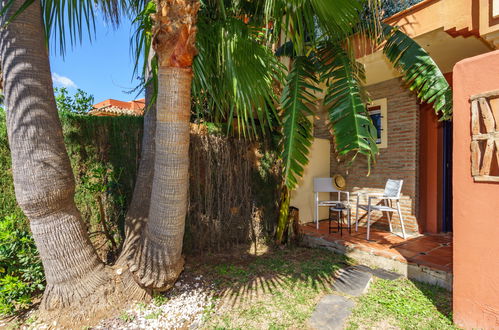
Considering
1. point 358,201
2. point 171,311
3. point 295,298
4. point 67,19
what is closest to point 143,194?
point 171,311

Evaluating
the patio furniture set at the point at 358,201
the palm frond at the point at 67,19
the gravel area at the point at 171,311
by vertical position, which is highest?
the palm frond at the point at 67,19

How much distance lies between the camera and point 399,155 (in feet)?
21.2

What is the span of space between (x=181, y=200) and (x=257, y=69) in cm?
187

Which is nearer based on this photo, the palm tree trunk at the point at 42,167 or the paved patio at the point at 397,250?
the palm tree trunk at the point at 42,167

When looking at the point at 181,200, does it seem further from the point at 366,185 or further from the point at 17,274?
the point at 366,185

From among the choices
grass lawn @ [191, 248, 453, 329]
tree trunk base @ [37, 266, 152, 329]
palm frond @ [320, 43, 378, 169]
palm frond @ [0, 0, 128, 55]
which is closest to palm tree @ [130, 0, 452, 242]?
palm frond @ [320, 43, 378, 169]

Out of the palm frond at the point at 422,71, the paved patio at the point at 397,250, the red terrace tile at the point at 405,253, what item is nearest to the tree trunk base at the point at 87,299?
the paved patio at the point at 397,250

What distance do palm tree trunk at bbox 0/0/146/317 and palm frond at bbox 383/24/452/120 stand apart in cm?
494

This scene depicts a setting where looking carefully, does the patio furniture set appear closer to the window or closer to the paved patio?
the paved patio

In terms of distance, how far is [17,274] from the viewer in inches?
132

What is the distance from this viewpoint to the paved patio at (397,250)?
401 centimetres

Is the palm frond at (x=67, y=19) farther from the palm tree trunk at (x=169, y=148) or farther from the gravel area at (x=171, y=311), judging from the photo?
the gravel area at (x=171, y=311)

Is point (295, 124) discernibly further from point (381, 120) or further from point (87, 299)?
point (381, 120)

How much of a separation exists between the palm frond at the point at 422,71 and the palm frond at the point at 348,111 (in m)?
0.82
